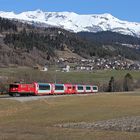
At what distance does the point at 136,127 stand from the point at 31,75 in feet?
423

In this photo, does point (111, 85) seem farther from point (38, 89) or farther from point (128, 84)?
point (38, 89)

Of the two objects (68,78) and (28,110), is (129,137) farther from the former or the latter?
(68,78)

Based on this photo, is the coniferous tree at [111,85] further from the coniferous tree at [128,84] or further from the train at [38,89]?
the train at [38,89]

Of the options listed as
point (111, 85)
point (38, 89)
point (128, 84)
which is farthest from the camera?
point (128, 84)

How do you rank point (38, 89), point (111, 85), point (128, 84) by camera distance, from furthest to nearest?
point (128, 84), point (111, 85), point (38, 89)

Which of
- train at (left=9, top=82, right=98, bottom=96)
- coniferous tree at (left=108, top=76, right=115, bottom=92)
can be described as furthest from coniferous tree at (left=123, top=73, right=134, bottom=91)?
train at (left=9, top=82, right=98, bottom=96)

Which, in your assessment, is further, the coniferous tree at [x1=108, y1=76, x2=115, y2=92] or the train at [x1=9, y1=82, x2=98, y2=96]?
the coniferous tree at [x1=108, y1=76, x2=115, y2=92]

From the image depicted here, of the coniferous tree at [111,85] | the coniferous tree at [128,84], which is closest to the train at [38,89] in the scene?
the coniferous tree at [111,85]

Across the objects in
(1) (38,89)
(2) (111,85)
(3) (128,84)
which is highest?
(3) (128,84)

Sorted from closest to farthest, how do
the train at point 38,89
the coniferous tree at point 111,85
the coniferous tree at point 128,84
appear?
the train at point 38,89 → the coniferous tree at point 111,85 → the coniferous tree at point 128,84

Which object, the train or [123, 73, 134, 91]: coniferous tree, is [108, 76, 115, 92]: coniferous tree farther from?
the train

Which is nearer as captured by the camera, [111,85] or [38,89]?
[38,89]

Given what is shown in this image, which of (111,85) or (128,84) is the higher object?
(128,84)

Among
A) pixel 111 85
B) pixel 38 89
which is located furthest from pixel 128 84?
pixel 38 89
